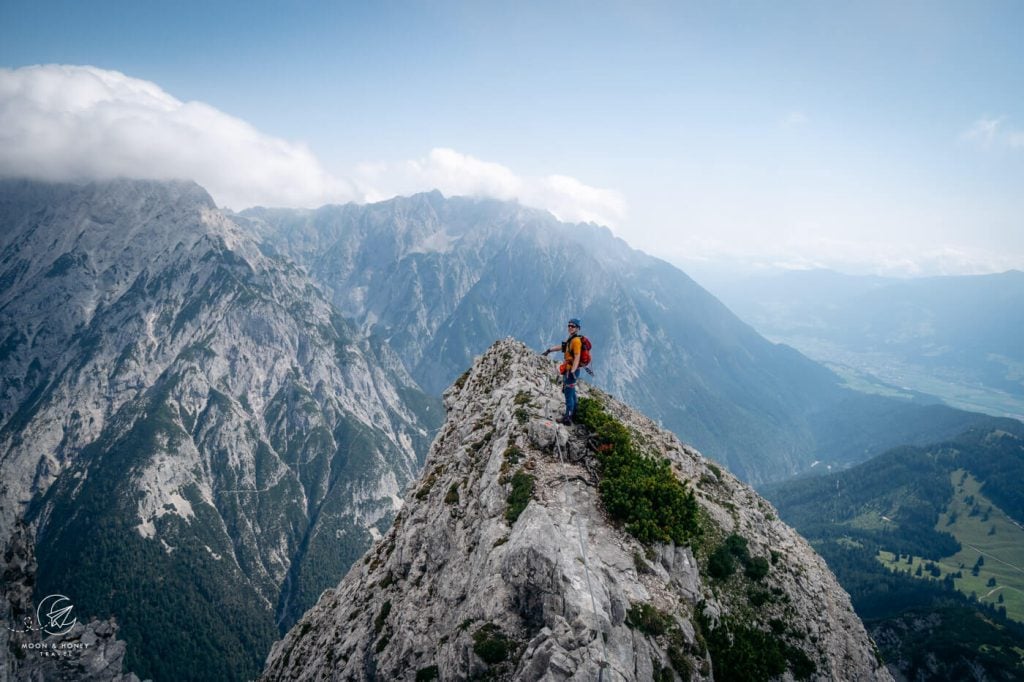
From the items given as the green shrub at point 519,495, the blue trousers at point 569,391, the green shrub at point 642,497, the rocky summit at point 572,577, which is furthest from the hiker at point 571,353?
the green shrub at point 519,495

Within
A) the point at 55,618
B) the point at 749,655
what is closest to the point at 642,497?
the point at 749,655

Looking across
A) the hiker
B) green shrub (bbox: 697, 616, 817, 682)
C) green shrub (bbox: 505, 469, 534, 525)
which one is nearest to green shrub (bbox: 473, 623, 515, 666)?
green shrub (bbox: 505, 469, 534, 525)

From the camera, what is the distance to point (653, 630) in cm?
2348

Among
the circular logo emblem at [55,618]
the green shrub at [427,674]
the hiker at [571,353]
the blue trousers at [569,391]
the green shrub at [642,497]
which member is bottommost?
the circular logo emblem at [55,618]

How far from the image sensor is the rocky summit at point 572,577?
915 inches

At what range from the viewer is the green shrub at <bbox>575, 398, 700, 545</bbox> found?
2869 centimetres

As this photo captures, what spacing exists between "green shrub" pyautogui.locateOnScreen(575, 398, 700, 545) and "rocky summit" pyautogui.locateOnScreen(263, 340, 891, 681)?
13cm

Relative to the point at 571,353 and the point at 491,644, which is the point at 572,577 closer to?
the point at 491,644

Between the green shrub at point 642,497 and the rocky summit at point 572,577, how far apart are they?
0.13 m

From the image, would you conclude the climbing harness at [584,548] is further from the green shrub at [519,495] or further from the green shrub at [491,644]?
the green shrub at [491,644]

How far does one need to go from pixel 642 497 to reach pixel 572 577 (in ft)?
27.7

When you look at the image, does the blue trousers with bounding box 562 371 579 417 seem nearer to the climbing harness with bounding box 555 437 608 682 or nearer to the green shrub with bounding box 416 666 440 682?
the climbing harness with bounding box 555 437 608 682

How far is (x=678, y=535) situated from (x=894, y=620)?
216 m

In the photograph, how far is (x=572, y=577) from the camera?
23453 millimetres
